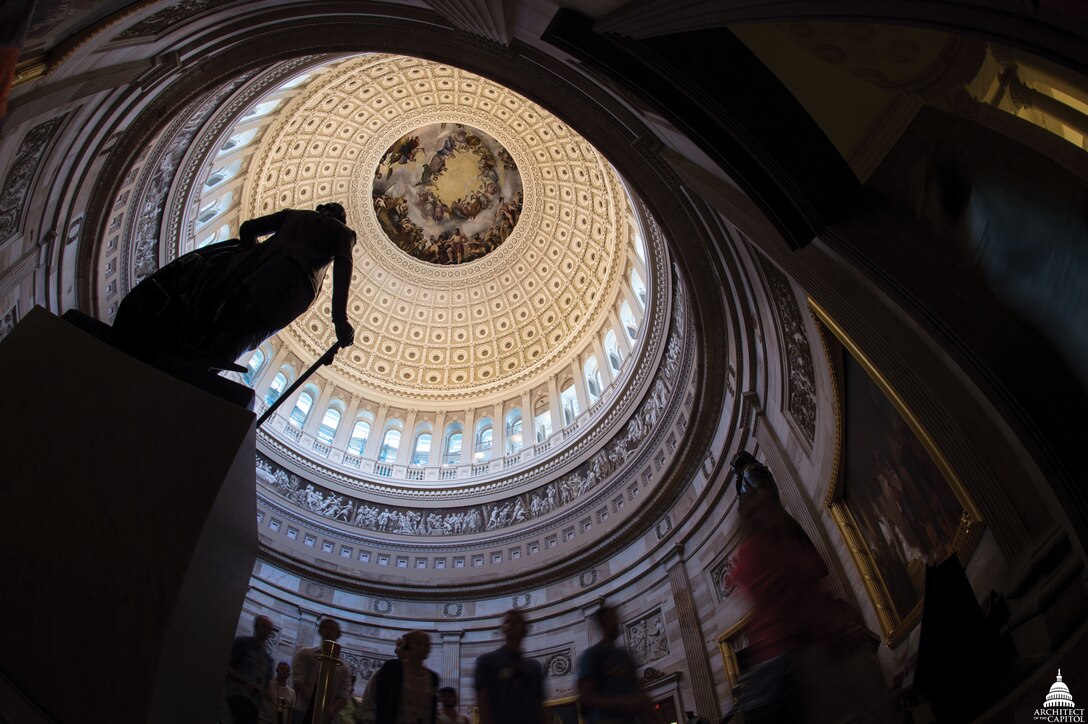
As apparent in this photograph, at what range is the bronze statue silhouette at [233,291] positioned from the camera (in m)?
4.15

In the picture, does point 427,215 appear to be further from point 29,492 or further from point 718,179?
point 29,492

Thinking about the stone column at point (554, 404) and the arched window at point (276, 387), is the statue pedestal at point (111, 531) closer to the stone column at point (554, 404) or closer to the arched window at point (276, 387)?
the stone column at point (554, 404)

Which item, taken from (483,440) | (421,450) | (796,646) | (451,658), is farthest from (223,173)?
(796,646)

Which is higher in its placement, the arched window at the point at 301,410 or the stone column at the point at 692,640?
the arched window at the point at 301,410

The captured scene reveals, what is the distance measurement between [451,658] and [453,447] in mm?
9158

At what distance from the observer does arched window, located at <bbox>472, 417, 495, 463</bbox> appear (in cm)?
2361

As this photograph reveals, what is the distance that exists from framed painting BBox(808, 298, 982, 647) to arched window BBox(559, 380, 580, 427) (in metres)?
14.2

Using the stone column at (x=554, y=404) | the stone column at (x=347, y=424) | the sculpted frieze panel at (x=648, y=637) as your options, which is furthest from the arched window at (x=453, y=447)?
the sculpted frieze panel at (x=648, y=637)

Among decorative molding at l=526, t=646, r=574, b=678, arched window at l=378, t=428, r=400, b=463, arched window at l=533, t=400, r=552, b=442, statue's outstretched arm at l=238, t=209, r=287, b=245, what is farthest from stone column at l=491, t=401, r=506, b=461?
statue's outstretched arm at l=238, t=209, r=287, b=245

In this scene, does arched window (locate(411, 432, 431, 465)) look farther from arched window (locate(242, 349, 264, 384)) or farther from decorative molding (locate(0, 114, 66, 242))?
decorative molding (locate(0, 114, 66, 242))

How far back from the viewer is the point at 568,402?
2338cm

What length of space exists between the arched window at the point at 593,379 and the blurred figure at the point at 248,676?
16260 millimetres

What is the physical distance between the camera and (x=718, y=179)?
6836mm

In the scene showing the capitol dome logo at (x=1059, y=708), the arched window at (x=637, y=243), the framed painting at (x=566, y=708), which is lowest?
the capitol dome logo at (x=1059, y=708)
